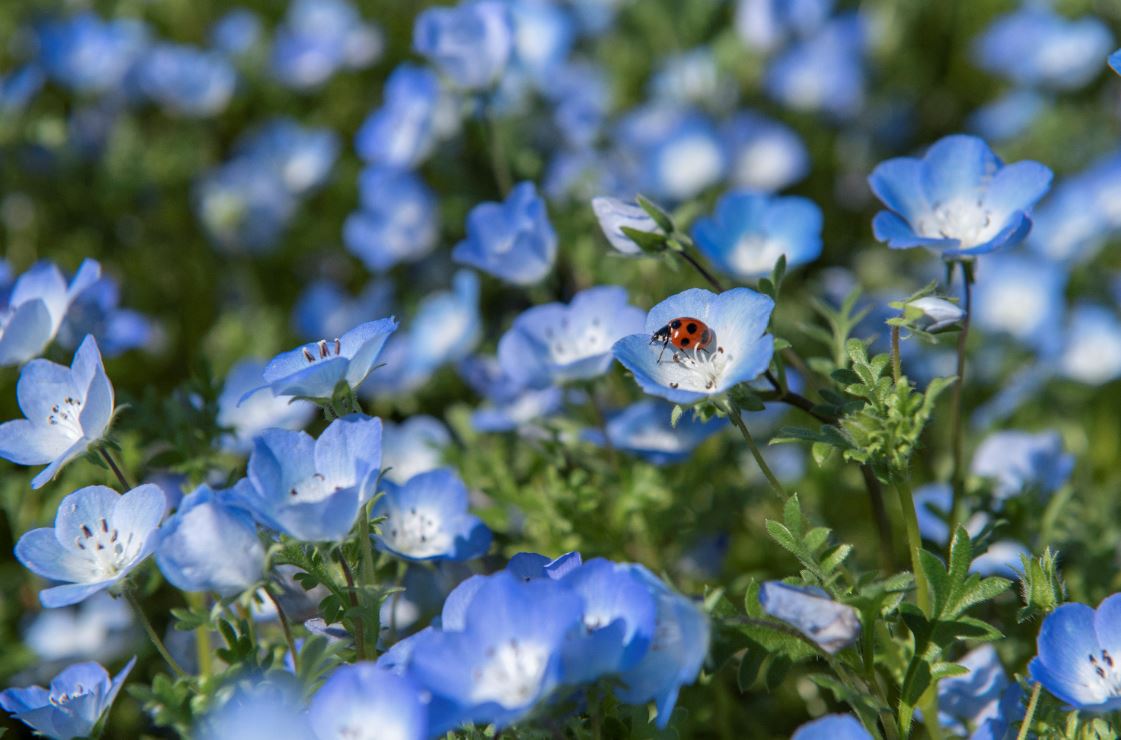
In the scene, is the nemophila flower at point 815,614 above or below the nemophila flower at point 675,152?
above

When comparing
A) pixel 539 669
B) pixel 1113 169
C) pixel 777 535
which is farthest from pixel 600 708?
pixel 1113 169

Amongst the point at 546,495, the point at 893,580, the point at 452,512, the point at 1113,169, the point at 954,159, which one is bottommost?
the point at 1113,169

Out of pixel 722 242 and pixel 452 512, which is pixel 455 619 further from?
pixel 722 242

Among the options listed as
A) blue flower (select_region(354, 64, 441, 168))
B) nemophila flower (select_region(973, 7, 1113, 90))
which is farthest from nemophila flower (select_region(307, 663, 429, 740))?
nemophila flower (select_region(973, 7, 1113, 90))

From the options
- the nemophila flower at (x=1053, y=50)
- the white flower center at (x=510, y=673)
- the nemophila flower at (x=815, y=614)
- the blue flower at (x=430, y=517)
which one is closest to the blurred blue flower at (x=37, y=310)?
the blue flower at (x=430, y=517)

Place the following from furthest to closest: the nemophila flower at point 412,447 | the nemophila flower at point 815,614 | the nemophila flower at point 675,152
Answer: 1. the nemophila flower at point 675,152
2. the nemophila flower at point 412,447
3. the nemophila flower at point 815,614


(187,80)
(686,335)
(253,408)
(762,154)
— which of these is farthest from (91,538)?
(187,80)

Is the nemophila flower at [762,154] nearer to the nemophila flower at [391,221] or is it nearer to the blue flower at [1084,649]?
the nemophila flower at [391,221]

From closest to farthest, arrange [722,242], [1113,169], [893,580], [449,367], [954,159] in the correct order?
[893,580]
[954,159]
[722,242]
[449,367]
[1113,169]

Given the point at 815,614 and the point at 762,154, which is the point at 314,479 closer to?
the point at 815,614
